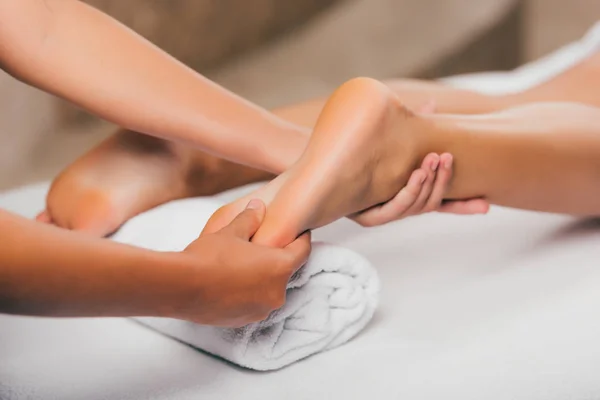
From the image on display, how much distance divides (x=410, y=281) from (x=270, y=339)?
239 mm

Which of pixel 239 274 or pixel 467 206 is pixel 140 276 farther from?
pixel 467 206

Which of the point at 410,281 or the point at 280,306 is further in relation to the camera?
the point at 410,281

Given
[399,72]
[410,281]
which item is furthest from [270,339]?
[399,72]

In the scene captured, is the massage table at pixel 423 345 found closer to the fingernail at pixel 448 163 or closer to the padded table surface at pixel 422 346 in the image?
the padded table surface at pixel 422 346

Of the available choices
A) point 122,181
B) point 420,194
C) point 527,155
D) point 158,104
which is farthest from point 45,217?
point 527,155

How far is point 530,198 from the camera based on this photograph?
2.98ft

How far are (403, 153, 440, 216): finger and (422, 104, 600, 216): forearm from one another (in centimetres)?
1

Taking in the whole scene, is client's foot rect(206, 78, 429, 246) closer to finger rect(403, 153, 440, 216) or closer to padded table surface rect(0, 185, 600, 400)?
finger rect(403, 153, 440, 216)

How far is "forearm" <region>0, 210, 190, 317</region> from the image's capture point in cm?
57

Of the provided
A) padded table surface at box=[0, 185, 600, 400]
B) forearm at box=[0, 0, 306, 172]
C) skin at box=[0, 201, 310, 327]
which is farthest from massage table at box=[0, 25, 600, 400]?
forearm at box=[0, 0, 306, 172]

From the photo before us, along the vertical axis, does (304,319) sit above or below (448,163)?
below

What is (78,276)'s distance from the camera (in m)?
0.59

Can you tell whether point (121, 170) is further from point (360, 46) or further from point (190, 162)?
point (360, 46)

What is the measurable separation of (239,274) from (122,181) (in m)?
0.31
